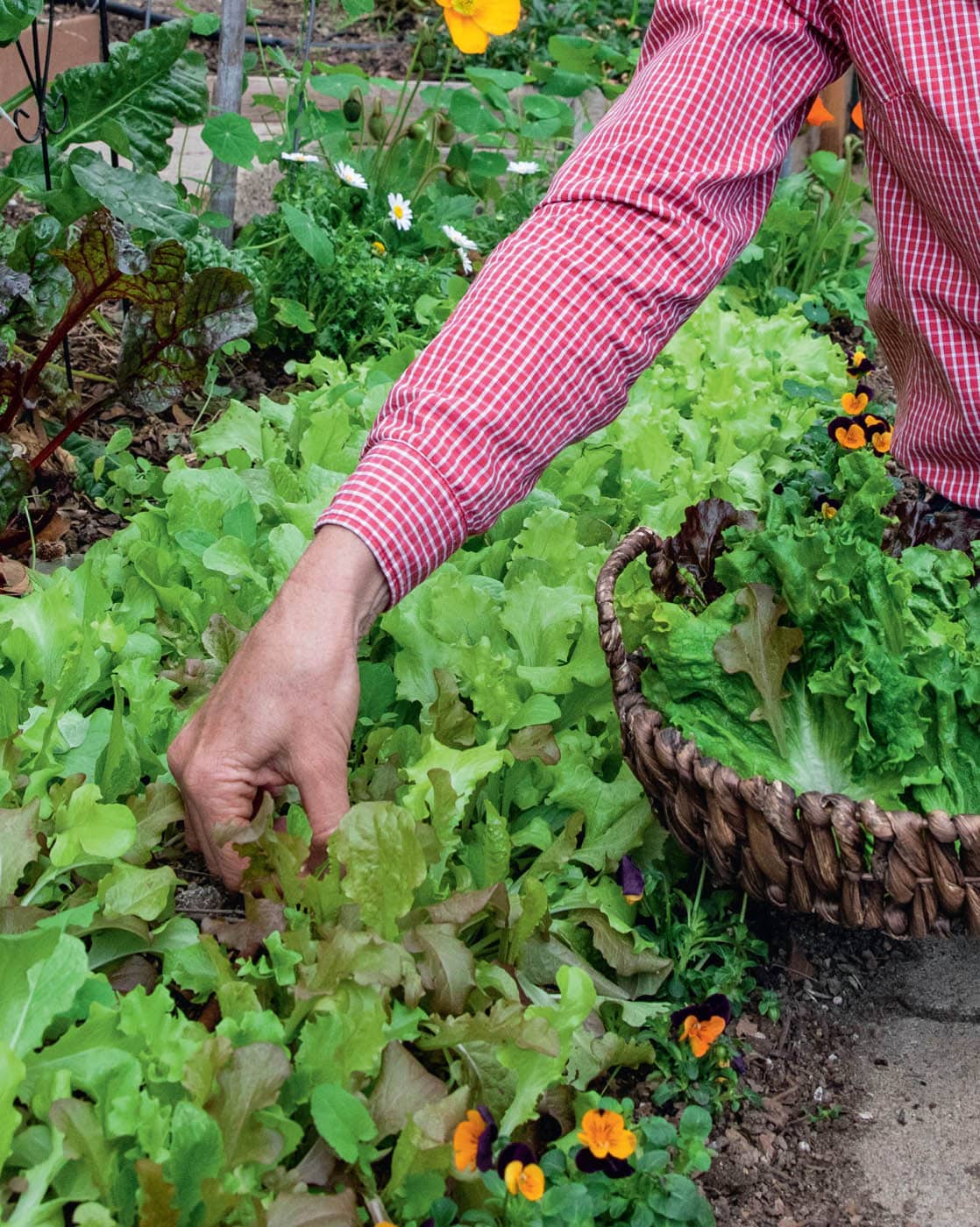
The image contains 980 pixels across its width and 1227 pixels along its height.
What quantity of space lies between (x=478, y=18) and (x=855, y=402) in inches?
61.8

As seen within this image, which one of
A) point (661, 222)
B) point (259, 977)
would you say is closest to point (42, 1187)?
point (259, 977)

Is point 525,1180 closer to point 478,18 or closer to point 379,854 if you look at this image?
point 379,854

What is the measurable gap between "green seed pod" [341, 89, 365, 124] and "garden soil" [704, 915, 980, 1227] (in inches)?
107

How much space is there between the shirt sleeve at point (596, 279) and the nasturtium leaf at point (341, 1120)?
1.70ft

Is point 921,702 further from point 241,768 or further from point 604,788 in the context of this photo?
point 241,768

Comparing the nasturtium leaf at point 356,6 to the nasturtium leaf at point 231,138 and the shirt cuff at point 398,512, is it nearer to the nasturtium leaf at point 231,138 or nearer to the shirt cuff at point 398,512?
the nasturtium leaf at point 231,138

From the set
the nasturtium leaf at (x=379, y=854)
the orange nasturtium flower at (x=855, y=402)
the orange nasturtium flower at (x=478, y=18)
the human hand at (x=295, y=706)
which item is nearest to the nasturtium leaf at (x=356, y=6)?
the orange nasturtium flower at (x=478, y=18)

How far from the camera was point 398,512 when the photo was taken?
1.42m

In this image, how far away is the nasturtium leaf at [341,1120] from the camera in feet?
3.87

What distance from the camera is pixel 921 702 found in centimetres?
157

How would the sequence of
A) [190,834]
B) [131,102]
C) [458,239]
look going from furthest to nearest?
[458,239] < [131,102] < [190,834]

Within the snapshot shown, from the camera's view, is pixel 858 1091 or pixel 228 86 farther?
pixel 228 86

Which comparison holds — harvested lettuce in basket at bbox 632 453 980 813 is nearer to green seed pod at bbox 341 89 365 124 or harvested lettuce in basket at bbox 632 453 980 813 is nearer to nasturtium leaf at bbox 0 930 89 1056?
nasturtium leaf at bbox 0 930 89 1056

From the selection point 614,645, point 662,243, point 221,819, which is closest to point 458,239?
point 662,243
